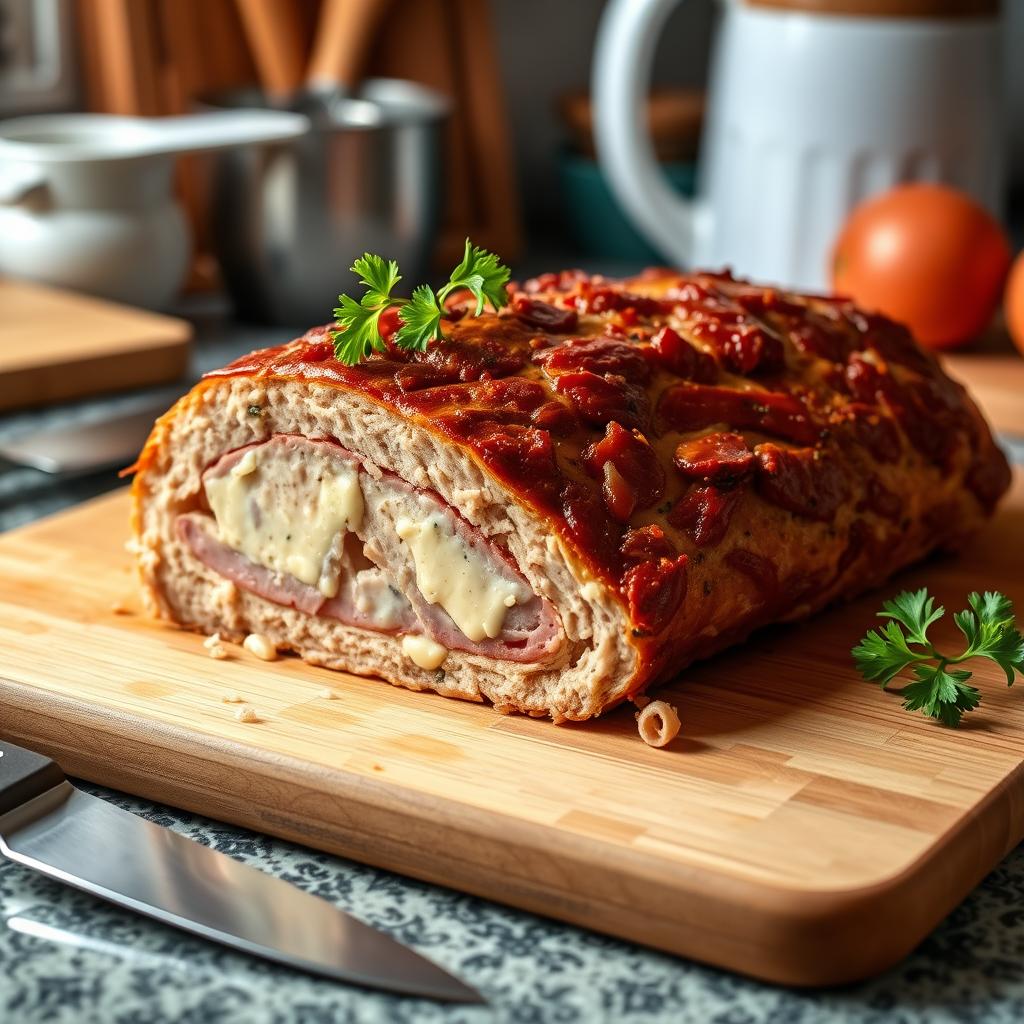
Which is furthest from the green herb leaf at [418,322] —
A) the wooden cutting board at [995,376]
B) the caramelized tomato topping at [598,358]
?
the wooden cutting board at [995,376]

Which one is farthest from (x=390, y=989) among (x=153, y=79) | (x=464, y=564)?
(x=153, y=79)

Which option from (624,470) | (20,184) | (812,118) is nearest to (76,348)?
(20,184)

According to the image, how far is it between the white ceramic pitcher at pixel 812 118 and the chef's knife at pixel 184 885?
9.46ft

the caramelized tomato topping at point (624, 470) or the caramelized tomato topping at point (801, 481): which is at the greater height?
the caramelized tomato topping at point (624, 470)

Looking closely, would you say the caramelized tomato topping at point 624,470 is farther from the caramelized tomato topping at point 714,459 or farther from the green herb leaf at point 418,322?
the green herb leaf at point 418,322

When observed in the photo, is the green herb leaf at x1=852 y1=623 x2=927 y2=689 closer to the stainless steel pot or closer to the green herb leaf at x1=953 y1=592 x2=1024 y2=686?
the green herb leaf at x1=953 y1=592 x2=1024 y2=686

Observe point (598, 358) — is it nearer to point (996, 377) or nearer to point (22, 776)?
point (22, 776)

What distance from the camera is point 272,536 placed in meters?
2.40

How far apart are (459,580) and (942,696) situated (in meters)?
0.65

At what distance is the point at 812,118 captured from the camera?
4.19m

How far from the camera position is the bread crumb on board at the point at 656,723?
6.84ft

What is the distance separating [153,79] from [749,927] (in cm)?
377

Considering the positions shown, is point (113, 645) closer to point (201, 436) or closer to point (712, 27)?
point (201, 436)

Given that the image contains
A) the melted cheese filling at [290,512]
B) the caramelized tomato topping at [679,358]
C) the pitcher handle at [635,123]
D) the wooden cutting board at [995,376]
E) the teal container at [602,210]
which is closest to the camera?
the melted cheese filling at [290,512]
